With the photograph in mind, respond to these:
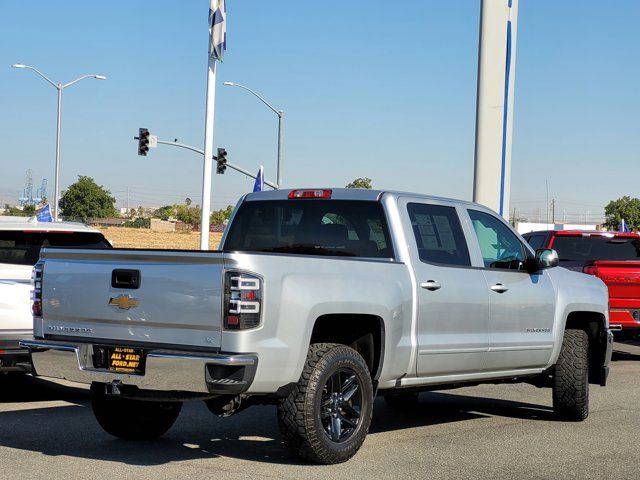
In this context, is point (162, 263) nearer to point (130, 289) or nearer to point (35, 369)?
point (130, 289)

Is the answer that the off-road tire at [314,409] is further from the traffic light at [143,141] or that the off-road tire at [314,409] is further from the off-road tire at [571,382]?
the traffic light at [143,141]

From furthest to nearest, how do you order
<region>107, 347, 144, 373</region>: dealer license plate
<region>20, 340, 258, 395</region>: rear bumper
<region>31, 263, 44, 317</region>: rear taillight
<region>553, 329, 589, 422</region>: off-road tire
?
<region>553, 329, 589, 422</region>: off-road tire, <region>31, 263, 44, 317</region>: rear taillight, <region>107, 347, 144, 373</region>: dealer license plate, <region>20, 340, 258, 395</region>: rear bumper

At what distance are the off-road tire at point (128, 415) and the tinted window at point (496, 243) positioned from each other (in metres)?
2.85

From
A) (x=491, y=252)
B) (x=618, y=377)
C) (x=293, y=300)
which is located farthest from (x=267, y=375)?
(x=618, y=377)

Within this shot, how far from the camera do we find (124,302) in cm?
660

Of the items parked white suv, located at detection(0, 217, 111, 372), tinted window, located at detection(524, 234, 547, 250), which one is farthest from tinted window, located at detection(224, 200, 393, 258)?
tinted window, located at detection(524, 234, 547, 250)

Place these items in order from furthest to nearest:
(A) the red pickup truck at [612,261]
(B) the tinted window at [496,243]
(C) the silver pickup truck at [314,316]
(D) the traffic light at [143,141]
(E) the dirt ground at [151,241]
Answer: (E) the dirt ground at [151,241]
(D) the traffic light at [143,141]
(A) the red pickup truck at [612,261]
(B) the tinted window at [496,243]
(C) the silver pickup truck at [314,316]

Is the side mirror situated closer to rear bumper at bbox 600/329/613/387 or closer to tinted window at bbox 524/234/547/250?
rear bumper at bbox 600/329/613/387

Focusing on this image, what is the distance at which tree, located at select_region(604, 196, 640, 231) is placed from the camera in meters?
150

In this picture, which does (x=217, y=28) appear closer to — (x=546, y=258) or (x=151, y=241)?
(x=546, y=258)

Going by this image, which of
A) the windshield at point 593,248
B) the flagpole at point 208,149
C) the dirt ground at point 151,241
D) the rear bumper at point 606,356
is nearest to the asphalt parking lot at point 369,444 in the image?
the rear bumper at point 606,356

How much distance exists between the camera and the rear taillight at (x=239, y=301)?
621 centimetres

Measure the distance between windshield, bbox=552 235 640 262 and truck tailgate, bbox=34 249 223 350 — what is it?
10027 mm

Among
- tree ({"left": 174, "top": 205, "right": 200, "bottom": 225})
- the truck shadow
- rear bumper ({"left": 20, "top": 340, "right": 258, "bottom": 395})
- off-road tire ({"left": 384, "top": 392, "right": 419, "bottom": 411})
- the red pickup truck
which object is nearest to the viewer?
rear bumper ({"left": 20, "top": 340, "right": 258, "bottom": 395})
